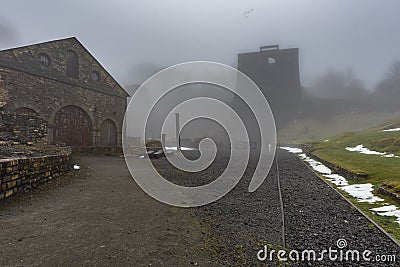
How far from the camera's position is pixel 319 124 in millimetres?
60188

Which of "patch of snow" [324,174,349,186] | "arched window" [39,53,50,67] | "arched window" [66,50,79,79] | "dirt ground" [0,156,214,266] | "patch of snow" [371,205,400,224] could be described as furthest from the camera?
"arched window" [66,50,79,79]

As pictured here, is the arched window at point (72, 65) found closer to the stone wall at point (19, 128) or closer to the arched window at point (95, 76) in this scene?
the arched window at point (95, 76)

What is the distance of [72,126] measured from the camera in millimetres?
21719

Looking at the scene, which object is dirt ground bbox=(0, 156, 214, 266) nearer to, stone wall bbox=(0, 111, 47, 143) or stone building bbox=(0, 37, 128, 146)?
stone wall bbox=(0, 111, 47, 143)

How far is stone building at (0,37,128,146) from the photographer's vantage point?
17844 mm

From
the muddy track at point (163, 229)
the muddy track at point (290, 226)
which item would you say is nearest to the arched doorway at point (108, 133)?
the muddy track at point (163, 229)

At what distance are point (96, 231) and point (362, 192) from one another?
7.65 metres

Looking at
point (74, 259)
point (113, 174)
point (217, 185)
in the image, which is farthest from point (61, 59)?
point (74, 259)

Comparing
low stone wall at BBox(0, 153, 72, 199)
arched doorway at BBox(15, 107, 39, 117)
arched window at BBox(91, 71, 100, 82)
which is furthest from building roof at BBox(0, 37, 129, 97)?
low stone wall at BBox(0, 153, 72, 199)

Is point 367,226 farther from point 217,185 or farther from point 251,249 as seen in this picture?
point 217,185

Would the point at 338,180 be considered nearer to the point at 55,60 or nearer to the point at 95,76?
the point at 55,60

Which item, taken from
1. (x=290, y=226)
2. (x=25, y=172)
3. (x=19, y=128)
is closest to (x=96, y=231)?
(x=290, y=226)

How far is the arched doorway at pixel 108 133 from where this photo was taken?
24747 millimetres

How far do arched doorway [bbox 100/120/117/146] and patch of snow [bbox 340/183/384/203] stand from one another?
2118cm
